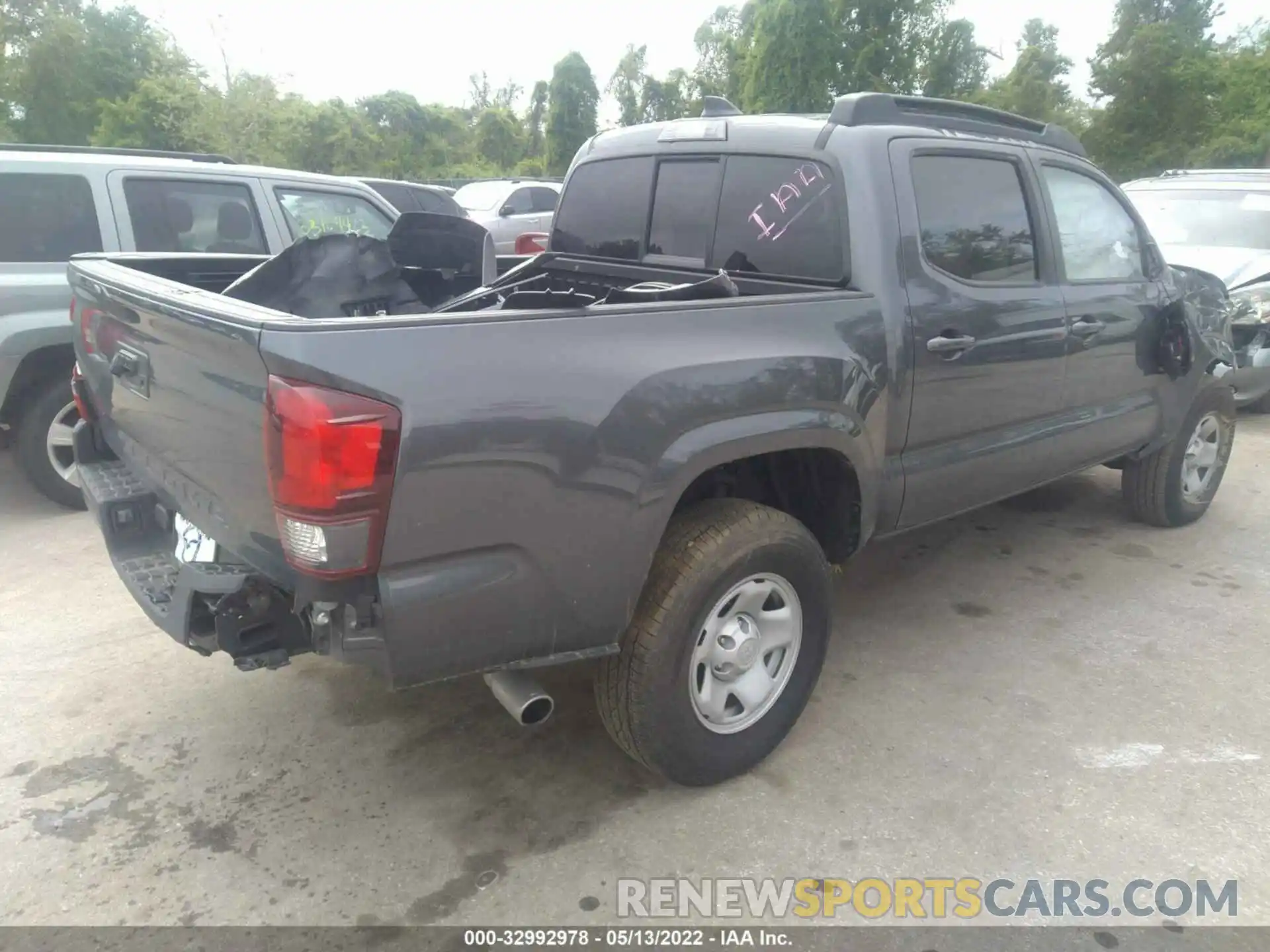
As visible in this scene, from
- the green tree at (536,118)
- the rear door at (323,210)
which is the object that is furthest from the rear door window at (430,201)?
the green tree at (536,118)

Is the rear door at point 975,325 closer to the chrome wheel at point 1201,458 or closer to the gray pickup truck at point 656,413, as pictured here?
the gray pickup truck at point 656,413

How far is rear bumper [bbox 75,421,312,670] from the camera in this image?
2219 mm

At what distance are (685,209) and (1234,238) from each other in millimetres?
6191

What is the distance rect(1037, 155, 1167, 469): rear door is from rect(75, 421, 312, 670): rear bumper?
3141 millimetres

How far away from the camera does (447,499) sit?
80.2 inches

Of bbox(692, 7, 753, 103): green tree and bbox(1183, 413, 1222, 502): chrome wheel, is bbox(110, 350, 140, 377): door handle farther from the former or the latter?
bbox(692, 7, 753, 103): green tree

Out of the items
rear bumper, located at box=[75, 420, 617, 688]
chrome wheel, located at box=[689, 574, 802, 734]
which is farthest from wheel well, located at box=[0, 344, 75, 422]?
chrome wheel, located at box=[689, 574, 802, 734]

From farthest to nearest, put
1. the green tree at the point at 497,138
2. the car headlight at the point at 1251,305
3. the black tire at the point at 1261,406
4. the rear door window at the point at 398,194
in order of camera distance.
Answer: the green tree at the point at 497,138, the rear door window at the point at 398,194, the black tire at the point at 1261,406, the car headlight at the point at 1251,305

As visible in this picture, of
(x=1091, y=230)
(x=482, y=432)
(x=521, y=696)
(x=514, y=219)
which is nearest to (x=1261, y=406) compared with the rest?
(x=1091, y=230)

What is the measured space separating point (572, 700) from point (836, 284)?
5.63 ft

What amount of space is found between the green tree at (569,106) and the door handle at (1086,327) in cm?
4017

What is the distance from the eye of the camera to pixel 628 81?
152 feet

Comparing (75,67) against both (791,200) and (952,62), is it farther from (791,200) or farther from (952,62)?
(791,200)

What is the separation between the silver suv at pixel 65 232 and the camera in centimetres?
475
